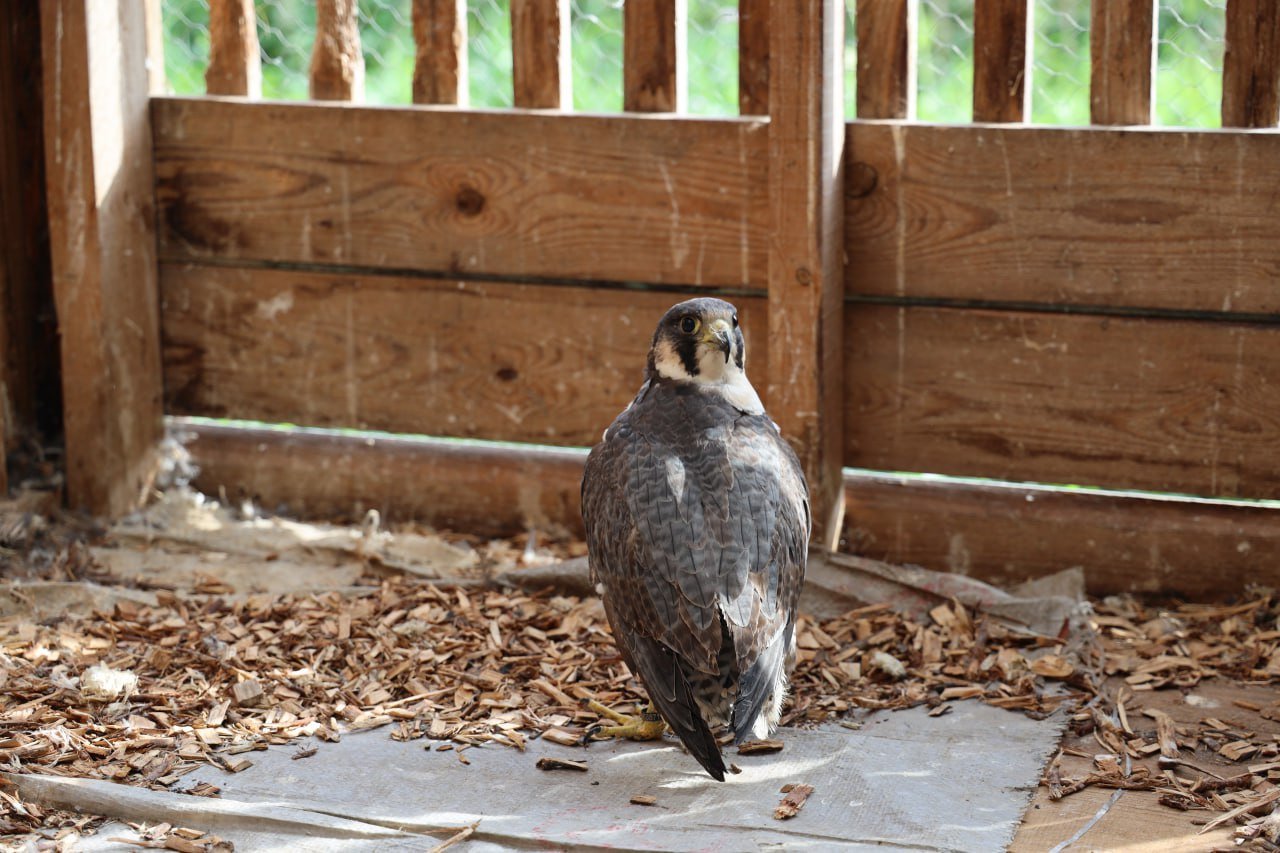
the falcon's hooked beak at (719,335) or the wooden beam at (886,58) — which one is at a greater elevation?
the wooden beam at (886,58)

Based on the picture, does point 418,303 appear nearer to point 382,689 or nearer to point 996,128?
point 382,689

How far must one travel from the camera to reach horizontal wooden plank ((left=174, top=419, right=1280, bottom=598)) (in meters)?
3.59

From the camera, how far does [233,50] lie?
162 inches

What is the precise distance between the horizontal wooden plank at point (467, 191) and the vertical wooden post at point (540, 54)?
64 mm

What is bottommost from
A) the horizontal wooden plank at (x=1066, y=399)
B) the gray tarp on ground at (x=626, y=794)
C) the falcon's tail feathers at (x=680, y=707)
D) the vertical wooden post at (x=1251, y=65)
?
the gray tarp on ground at (x=626, y=794)

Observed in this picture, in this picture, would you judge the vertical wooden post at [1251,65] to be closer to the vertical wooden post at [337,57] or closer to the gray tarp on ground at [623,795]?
the gray tarp on ground at [623,795]

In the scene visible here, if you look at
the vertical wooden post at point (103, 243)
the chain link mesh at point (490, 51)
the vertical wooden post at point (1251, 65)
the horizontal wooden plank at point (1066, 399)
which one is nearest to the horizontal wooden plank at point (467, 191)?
the vertical wooden post at point (103, 243)

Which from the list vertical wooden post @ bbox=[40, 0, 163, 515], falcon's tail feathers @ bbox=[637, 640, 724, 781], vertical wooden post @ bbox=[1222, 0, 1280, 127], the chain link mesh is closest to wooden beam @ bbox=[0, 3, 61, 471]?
vertical wooden post @ bbox=[40, 0, 163, 515]

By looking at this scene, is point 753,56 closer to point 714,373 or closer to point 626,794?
point 714,373

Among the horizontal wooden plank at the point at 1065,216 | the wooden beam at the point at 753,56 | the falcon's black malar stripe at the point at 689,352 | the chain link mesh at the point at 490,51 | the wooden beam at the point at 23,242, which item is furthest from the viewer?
the chain link mesh at the point at 490,51

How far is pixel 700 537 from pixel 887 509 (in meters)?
1.11

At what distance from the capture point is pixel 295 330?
165 inches

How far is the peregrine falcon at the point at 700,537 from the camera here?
9.01 ft

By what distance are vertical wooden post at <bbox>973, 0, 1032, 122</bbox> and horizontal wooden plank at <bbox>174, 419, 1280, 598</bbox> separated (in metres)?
0.92
